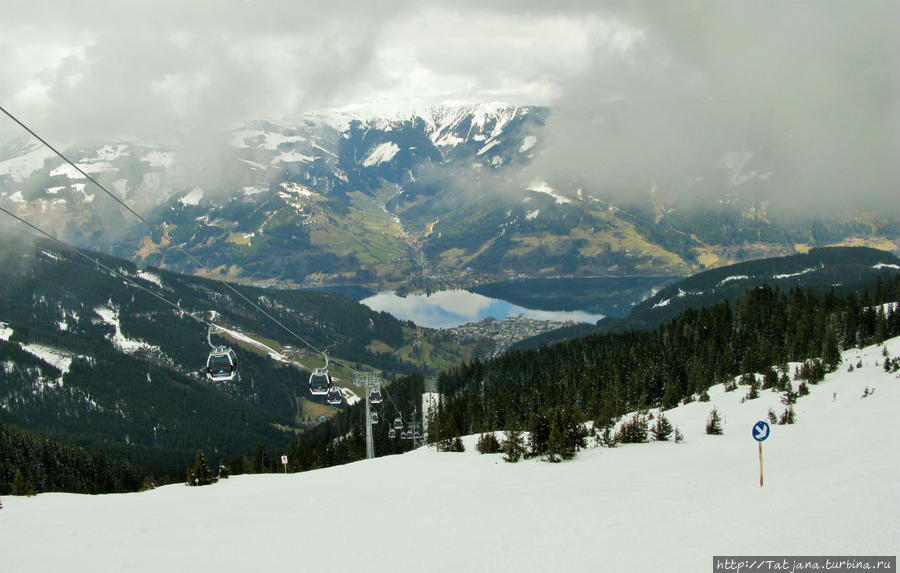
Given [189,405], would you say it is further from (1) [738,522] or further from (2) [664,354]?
(1) [738,522]

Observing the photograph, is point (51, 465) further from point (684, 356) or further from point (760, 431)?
point (760, 431)

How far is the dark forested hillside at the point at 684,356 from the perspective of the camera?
55094 mm

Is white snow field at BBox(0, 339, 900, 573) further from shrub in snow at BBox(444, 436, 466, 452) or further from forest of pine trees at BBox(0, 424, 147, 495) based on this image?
forest of pine trees at BBox(0, 424, 147, 495)

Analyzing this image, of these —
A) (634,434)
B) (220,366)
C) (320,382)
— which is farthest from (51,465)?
(634,434)

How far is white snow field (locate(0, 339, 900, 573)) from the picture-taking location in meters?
13.9

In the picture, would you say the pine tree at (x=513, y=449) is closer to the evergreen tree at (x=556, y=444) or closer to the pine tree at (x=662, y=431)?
the evergreen tree at (x=556, y=444)

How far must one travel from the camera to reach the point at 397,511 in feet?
66.1

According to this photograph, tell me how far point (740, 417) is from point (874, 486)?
21.4 meters

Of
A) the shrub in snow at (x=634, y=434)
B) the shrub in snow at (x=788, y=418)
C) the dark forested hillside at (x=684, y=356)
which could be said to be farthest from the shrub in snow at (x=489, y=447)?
the shrub in snow at (x=788, y=418)

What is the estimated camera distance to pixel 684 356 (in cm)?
7238

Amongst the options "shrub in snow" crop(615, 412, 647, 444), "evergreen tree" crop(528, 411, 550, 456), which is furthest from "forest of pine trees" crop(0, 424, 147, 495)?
"shrub in snow" crop(615, 412, 647, 444)

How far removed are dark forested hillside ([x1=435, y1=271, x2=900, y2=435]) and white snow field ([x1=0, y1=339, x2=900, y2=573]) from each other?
13.4 metres

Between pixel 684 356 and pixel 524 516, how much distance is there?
6041 cm

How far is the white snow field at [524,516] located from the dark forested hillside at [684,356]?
43.9 ft
